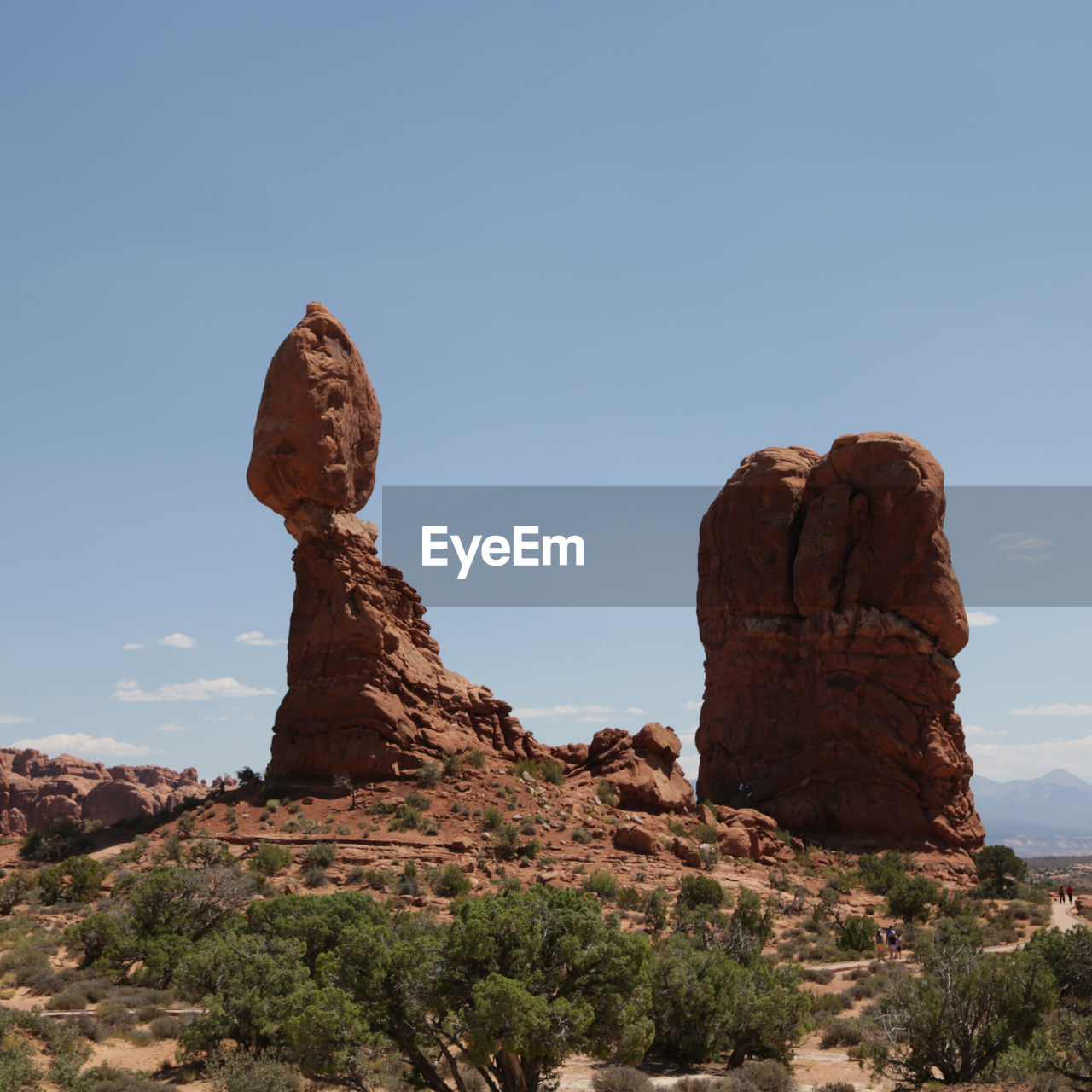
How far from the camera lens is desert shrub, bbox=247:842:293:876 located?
90.9ft

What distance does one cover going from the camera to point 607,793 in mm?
36594

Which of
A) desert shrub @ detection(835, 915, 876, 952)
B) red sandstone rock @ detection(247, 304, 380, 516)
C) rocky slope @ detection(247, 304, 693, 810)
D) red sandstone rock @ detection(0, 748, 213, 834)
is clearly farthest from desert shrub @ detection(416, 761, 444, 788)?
red sandstone rock @ detection(0, 748, 213, 834)

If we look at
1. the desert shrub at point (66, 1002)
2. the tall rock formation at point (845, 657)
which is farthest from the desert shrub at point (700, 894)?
the desert shrub at point (66, 1002)

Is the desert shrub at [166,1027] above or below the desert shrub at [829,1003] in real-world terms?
above

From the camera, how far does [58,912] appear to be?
26.3 metres

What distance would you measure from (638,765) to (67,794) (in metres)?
57.9

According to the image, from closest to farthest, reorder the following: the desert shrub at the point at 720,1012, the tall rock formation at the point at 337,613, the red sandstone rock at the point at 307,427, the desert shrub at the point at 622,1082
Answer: the desert shrub at the point at 622,1082 → the desert shrub at the point at 720,1012 → the tall rock formation at the point at 337,613 → the red sandstone rock at the point at 307,427

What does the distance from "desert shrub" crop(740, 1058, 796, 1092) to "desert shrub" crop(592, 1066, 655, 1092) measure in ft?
5.27

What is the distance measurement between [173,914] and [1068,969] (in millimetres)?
18661

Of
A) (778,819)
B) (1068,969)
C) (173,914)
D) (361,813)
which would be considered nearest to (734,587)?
(778,819)

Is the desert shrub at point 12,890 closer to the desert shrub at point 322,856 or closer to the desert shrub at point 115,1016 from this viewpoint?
the desert shrub at point 322,856

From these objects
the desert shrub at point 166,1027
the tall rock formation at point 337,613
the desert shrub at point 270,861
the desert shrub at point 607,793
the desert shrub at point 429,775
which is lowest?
the desert shrub at point 166,1027

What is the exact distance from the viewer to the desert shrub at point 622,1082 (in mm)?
16047

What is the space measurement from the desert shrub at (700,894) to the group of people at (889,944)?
4220mm
